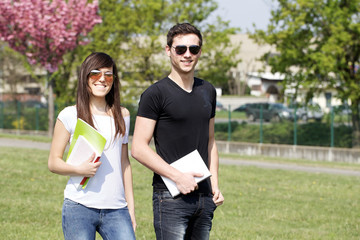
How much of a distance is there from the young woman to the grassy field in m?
3.56

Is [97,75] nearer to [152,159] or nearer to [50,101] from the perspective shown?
[152,159]

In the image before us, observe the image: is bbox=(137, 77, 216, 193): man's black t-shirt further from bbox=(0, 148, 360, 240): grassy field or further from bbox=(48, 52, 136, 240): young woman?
bbox=(0, 148, 360, 240): grassy field

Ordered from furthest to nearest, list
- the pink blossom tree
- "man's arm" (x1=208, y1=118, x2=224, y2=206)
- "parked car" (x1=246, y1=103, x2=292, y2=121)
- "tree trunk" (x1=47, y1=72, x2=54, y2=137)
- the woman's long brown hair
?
1. "tree trunk" (x1=47, y1=72, x2=54, y2=137)
2. the pink blossom tree
3. "parked car" (x1=246, y1=103, x2=292, y2=121)
4. "man's arm" (x1=208, y1=118, x2=224, y2=206)
5. the woman's long brown hair

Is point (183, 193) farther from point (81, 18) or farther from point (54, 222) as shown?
point (81, 18)

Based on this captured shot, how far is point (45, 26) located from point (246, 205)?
18.1 m

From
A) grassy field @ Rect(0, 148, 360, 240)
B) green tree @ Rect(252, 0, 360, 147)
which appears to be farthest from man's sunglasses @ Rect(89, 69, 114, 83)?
green tree @ Rect(252, 0, 360, 147)

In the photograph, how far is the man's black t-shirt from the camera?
396 cm

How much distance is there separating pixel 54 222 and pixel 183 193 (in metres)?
4.84

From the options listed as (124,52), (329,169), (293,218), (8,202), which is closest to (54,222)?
(8,202)

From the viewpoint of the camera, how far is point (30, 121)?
3170 cm

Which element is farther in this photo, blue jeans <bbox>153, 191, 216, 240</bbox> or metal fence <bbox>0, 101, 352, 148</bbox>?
metal fence <bbox>0, 101, 352, 148</bbox>

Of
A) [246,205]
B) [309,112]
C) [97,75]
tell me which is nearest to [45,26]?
[309,112]

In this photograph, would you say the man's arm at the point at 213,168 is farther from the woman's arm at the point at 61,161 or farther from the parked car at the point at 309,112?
the parked car at the point at 309,112

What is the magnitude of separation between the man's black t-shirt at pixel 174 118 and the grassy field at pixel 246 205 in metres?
3.73
